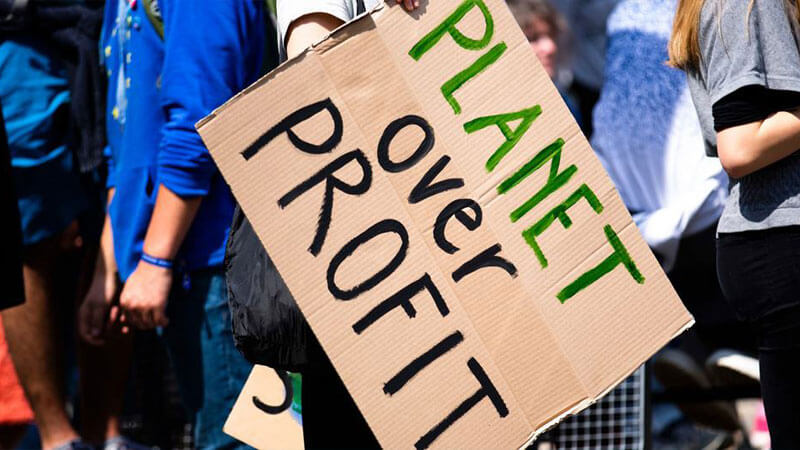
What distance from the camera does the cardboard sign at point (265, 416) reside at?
3201 mm

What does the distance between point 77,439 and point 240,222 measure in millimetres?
1925

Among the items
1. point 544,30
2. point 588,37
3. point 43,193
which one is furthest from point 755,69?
point 588,37

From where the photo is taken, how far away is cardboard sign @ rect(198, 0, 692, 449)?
2.59m

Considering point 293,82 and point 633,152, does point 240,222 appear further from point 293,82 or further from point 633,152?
point 633,152

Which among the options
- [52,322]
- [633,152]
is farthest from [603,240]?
[52,322]

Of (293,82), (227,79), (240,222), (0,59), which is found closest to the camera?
(293,82)

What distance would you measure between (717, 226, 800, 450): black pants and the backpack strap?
4.74 ft

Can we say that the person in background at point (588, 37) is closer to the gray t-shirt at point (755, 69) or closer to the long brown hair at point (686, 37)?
the long brown hair at point (686, 37)

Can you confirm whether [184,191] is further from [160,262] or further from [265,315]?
[265,315]

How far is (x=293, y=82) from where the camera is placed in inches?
102

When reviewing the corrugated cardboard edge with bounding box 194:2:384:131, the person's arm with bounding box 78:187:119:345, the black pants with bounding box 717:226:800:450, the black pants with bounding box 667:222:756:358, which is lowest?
the black pants with bounding box 667:222:756:358

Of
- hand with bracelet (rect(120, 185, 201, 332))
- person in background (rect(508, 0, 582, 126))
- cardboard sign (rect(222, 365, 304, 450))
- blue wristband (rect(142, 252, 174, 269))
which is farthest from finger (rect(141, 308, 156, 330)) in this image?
person in background (rect(508, 0, 582, 126))

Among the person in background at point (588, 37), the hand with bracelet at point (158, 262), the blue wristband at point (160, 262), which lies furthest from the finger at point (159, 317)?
the person in background at point (588, 37)

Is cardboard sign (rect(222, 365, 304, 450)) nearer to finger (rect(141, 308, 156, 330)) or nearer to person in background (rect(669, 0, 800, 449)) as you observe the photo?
finger (rect(141, 308, 156, 330))
